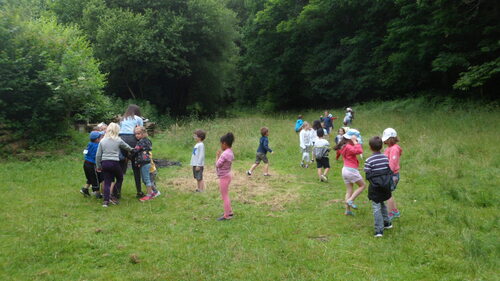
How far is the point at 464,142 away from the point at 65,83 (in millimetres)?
14365

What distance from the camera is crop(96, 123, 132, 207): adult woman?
812cm

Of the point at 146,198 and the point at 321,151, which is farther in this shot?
the point at 321,151

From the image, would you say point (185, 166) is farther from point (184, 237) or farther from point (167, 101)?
point (167, 101)

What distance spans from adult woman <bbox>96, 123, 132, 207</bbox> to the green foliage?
7456 millimetres

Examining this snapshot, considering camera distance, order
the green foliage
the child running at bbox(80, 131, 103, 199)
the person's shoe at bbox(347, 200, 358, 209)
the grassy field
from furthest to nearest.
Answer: the green foliage < the child running at bbox(80, 131, 103, 199) < the person's shoe at bbox(347, 200, 358, 209) < the grassy field

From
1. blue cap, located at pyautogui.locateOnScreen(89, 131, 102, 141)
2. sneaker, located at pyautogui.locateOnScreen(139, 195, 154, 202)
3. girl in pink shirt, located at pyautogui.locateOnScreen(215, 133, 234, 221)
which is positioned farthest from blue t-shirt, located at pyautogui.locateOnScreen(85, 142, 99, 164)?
girl in pink shirt, located at pyautogui.locateOnScreen(215, 133, 234, 221)

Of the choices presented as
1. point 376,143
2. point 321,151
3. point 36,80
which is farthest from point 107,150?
point 36,80

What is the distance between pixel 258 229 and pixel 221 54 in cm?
3190

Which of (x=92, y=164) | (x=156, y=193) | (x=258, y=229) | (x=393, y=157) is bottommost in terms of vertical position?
(x=156, y=193)

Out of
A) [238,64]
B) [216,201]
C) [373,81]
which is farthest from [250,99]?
[216,201]

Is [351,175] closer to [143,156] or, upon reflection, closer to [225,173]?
[225,173]

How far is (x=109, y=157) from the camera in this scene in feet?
26.7

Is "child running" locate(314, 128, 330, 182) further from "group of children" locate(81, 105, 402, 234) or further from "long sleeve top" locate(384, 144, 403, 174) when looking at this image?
"long sleeve top" locate(384, 144, 403, 174)

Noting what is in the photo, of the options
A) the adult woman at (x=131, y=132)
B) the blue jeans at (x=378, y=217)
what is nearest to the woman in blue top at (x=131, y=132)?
the adult woman at (x=131, y=132)
